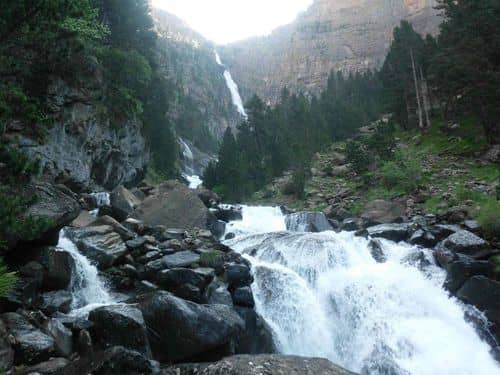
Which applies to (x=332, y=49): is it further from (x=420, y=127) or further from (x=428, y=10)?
(x=420, y=127)

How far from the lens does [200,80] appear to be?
356 feet

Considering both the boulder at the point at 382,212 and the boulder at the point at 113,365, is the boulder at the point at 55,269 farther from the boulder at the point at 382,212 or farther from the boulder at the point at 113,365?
the boulder at the point at 382,212

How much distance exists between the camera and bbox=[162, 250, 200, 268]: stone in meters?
12.4

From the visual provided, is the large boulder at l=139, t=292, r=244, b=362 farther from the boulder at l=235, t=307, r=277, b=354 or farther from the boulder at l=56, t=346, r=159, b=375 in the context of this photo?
the boulder at l=56, t=346, r=159, b=375

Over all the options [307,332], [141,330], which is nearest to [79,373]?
[141,330]

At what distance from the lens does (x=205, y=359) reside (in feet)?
30.9

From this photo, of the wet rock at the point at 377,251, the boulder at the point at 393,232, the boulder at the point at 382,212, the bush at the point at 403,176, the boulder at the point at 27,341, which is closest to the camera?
the boulder at the point at 27,341

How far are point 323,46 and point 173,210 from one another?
421ft

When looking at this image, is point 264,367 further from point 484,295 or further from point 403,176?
point 403,176

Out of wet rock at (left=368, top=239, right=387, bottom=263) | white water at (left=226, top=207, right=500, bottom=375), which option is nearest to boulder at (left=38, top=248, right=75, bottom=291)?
white water at (left=226, top=207, right=500, bottom=375)

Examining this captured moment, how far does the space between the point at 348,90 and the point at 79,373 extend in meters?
62.0

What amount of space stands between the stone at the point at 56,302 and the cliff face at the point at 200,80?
77844 mm

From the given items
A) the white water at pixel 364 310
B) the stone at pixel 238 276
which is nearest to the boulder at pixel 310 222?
the white water at pixel 364 310

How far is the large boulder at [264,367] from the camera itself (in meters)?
6.95
